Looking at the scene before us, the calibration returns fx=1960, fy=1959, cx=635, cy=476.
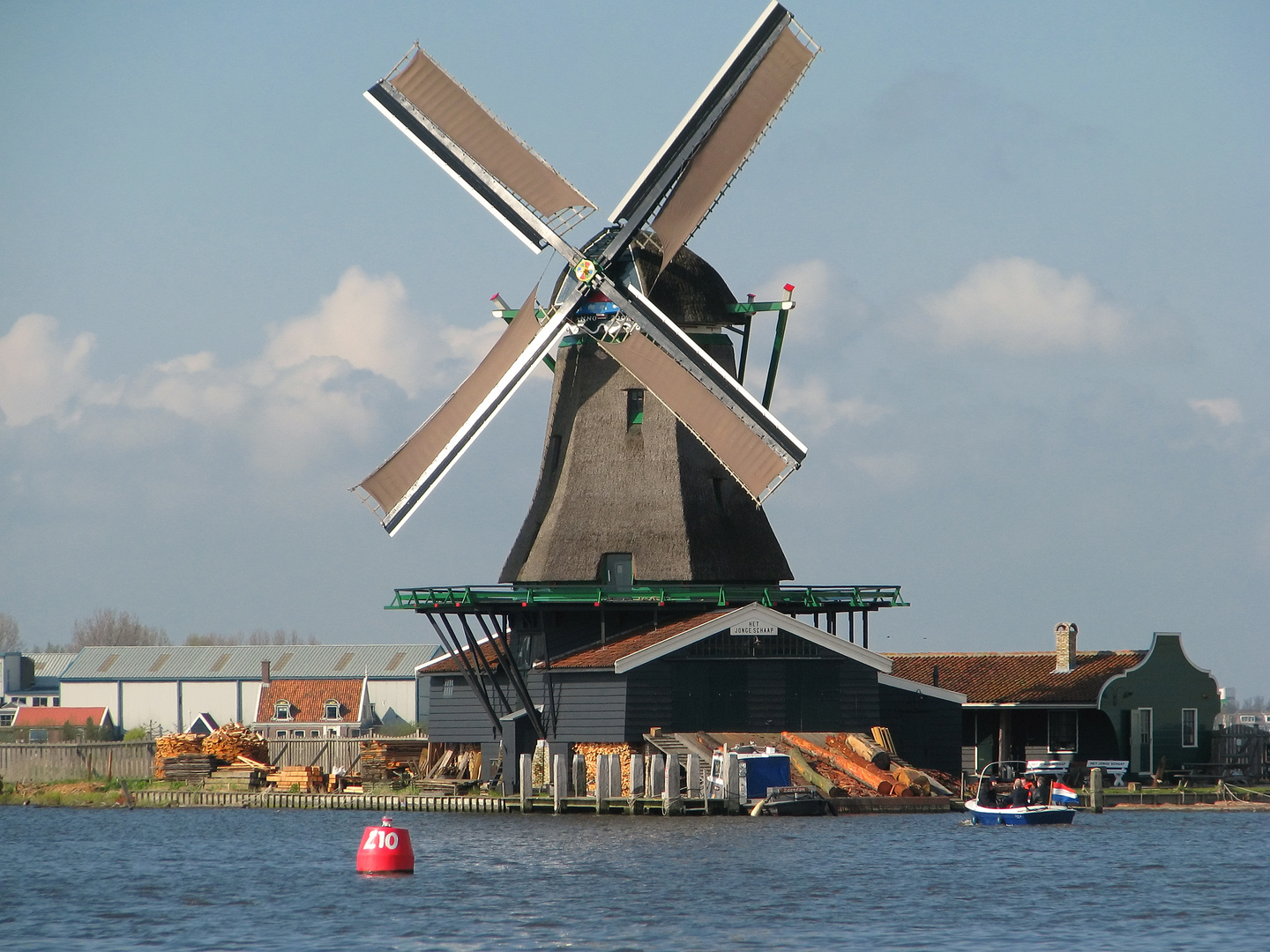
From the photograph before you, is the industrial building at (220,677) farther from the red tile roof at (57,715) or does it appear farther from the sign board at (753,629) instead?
the sign board at (753,629)

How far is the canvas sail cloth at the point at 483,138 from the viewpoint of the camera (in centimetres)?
4869

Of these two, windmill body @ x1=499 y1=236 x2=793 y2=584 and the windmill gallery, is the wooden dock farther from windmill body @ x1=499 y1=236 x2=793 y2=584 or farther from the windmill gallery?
windmill body @ x1=499 y1=236 x2=793 y2=584

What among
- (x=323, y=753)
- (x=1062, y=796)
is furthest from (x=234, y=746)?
(x=1062, y=796)

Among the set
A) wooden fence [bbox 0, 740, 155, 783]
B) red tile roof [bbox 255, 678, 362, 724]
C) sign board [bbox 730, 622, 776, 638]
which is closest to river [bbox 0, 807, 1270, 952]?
sign board [bbox 730, 622, 776, 638]

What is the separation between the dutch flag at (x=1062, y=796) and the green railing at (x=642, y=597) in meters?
5.97

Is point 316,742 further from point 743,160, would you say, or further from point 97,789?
point 743,160

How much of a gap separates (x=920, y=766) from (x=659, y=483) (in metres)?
9.97

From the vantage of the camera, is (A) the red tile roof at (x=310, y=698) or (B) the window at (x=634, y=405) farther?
(A) the red tile roof at (x=310, y=698)

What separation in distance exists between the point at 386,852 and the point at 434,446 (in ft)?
49.2

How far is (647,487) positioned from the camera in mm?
48656

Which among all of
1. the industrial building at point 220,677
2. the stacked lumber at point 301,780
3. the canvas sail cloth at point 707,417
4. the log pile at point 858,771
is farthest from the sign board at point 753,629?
the industrial building at point 220,677

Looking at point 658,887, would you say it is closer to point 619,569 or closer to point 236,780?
point 619,569

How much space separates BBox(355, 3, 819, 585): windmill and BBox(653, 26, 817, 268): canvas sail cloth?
0.04 m

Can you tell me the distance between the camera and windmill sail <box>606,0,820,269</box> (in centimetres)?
4725
